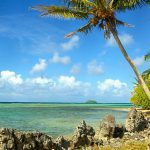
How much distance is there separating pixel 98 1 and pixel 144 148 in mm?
7983

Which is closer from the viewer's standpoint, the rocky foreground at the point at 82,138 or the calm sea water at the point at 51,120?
the rocky foreground at the point at 82,138

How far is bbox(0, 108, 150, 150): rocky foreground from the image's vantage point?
16020 mm

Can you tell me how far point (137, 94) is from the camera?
78312 millimetres

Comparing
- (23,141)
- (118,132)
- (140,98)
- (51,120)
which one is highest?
(140,98)

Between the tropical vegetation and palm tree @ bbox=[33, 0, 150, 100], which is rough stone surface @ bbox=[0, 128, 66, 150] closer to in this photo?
palm tree @ bbox=[33, 0, 150, 100]

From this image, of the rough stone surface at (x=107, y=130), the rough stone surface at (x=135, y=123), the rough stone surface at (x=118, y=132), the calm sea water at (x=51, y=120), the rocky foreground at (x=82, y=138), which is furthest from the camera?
the calm sea water at (x=51, y=120)

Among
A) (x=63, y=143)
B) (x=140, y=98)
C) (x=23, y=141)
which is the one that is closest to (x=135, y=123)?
(x=63, y=143)

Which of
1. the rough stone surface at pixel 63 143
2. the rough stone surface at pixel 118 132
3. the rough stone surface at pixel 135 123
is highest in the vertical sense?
the rough stone surface at pixel 135 123

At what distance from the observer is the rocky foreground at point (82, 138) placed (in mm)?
16020

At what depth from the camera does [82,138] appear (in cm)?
2425

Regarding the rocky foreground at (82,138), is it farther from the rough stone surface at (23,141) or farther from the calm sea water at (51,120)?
the calm sea water at (51,120)

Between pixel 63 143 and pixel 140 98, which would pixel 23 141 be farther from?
pixel 140 98

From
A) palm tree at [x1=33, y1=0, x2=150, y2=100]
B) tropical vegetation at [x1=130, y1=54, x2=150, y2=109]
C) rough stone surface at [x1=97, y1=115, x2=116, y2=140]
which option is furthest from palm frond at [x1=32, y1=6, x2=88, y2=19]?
tropical vegetation at [x1=130, y1=54, x2=150, y2=109]

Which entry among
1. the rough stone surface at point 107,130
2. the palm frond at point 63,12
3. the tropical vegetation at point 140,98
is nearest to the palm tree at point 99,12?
the palm frond at point 63,12
